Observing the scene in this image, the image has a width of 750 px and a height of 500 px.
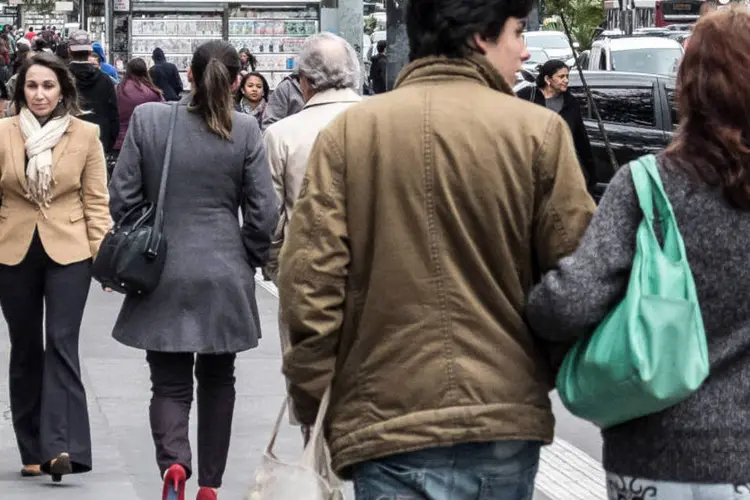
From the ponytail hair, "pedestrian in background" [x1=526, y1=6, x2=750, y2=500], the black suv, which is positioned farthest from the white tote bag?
the black suv

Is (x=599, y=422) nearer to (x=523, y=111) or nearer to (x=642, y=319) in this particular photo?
(x=642, y=319)

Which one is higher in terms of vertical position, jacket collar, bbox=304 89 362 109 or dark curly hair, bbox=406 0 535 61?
dark curly hair, bbox=406 0 535 61

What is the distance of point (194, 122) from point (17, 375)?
1503 millimetres

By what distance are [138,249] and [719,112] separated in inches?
115

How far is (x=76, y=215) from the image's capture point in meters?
6.60

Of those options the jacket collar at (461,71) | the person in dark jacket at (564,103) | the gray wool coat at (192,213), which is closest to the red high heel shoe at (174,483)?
the gray wool coat at (192,213)

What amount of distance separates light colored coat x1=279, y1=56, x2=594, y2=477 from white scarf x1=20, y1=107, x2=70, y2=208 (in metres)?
3.34

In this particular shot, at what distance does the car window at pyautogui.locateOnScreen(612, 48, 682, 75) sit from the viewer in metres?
25.7

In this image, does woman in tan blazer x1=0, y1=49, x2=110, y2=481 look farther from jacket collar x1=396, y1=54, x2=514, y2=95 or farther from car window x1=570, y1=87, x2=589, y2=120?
car window x1=570, y1=87, x2=589, y2=120

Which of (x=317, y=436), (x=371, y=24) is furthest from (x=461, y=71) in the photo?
(x=371, y=24)

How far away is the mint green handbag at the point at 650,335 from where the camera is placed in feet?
10.1

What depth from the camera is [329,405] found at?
11.1ft

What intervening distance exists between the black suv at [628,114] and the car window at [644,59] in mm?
9015

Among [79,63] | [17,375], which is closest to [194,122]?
[17,375]
